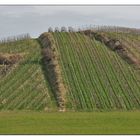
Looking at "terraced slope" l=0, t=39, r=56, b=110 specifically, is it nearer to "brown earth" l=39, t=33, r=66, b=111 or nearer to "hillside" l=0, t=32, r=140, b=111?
"hillside" l=0, t=32, r=140, b=111

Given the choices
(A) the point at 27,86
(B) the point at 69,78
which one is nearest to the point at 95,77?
(B) the point at 69,78

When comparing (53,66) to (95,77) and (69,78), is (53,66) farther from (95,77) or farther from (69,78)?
(95,77)

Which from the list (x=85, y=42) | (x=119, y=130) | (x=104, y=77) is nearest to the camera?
(x=119, y=130)

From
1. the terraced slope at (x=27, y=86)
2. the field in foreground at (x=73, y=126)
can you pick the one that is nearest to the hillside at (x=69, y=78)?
the terraced slope at (x=27, y=86)

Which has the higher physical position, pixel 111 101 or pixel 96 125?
pixel 96 125

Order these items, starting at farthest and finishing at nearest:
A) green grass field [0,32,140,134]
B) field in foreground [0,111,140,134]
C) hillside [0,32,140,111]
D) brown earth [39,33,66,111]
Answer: brown earth [39,33,66,111] → hillside [0,32,140,111] → green grass field [0,32,140,134] → field in foreground [0,111,140,134]

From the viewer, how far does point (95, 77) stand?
189ft

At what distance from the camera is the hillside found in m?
49.8

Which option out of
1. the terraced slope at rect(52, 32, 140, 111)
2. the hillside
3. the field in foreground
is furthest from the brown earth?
the field in foreground

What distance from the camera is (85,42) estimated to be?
73.2m

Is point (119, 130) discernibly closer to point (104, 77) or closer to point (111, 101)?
point (111, 101)

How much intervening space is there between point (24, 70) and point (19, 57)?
585cm

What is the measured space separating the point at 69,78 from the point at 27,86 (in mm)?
A: 5607

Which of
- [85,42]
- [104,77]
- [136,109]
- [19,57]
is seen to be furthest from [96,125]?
[85,42]
